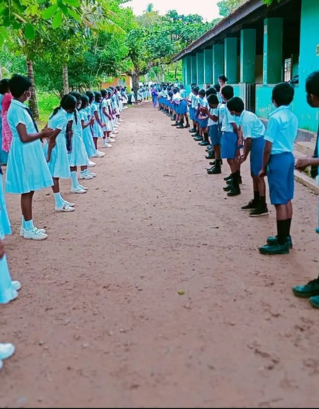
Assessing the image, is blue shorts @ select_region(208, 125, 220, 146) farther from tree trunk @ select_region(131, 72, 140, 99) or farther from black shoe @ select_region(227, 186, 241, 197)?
tree trunk @ select_region(131, 72, 140, 99)

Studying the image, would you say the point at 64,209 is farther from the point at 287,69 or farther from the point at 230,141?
the point at 287,69

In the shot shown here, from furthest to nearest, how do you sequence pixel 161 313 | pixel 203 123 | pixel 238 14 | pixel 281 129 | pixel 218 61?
pixel 218 61, pixel 203 123, pixel 238 14, pixel 281 129, pixel 161 313

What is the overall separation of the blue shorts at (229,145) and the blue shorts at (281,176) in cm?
245

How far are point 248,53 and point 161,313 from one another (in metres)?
11.7

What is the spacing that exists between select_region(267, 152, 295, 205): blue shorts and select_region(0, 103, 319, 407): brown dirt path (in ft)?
1.92

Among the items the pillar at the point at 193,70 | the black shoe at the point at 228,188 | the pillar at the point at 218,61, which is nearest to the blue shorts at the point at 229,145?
the black shoe at the point at 228,188

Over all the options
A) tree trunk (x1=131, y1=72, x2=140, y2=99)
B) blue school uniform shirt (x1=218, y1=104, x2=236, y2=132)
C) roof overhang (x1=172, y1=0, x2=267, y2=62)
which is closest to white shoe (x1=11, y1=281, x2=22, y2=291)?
blue school uniform shirt (x1=218, y1=104, x2=236, y2=132)

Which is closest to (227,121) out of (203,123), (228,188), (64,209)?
(228,188)

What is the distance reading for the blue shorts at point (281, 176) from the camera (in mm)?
4250

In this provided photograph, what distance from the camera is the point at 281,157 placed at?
4.25 metres

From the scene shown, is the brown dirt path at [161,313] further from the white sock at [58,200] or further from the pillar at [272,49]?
the pillar at [272,49]

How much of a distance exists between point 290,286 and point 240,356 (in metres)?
1.16

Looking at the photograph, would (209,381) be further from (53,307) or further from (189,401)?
(53,307)

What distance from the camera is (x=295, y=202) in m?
6.29
